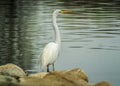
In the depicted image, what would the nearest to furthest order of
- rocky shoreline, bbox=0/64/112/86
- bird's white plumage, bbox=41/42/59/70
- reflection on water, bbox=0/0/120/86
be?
Answer: rocky shoreline, bbox=0/64/112/86 < bird's white plumage, bbox=41/42/59/70 < reflection on water, bbox=0/0/120/86

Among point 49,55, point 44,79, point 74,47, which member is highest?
point 44,79

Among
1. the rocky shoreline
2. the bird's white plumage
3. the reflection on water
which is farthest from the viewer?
the reflection on water

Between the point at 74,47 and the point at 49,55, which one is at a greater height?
the point at 49,55

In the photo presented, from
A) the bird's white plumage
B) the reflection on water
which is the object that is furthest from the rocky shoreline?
the reflection on water

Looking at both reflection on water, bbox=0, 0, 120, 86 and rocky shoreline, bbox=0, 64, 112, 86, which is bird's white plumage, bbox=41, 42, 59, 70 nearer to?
rocky shoreline, bbox=0, 64, 112, 86

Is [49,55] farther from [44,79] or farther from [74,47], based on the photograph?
[74,47]

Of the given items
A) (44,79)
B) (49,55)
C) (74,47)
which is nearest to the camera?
(44,79)

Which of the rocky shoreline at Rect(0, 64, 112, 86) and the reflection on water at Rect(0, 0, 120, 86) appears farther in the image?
the reflection on water at Rect(0, 0, 120, 86)

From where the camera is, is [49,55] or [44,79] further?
[49,55]

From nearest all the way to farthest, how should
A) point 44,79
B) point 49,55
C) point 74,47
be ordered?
point 44,79 < point 49,55 < point 74,47

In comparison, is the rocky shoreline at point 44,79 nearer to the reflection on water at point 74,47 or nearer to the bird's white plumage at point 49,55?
the bird's white plumage at point 49,55

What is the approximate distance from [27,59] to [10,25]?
994cm

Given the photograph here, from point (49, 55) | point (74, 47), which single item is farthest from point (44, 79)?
point (74, 47)

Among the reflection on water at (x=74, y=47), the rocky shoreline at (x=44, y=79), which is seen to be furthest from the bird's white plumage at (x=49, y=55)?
the reflection on water at (x=74, y=47)
